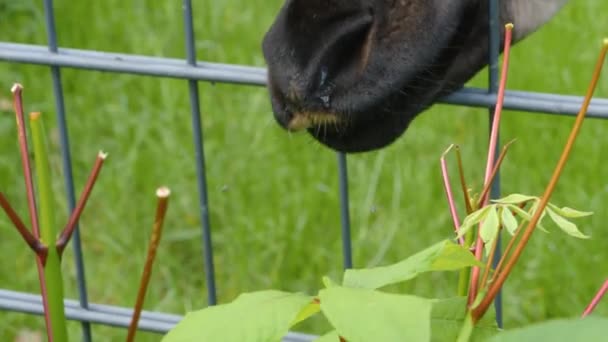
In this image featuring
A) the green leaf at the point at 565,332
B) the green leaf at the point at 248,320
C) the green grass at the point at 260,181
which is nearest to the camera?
the green leaf at the point at 565,332

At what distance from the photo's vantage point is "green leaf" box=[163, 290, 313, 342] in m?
0.83

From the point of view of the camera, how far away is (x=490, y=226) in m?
0.88

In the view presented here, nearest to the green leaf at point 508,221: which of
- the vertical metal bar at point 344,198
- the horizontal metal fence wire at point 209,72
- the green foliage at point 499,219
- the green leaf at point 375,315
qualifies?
the green foliage at point 499,219

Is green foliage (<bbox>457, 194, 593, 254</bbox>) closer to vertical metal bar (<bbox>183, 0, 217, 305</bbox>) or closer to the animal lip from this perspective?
the animal lip

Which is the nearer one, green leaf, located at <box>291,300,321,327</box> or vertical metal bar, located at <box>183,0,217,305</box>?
green leaf, located at <box>291,300,321,327</box>

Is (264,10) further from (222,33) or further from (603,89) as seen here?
(603,89)

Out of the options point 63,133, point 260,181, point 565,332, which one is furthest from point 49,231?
point 260,181

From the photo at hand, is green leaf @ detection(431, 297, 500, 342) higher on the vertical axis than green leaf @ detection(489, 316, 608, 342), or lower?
lower

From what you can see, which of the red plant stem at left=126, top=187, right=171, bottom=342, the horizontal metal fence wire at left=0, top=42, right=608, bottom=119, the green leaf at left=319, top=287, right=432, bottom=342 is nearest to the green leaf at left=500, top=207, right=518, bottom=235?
the green leaf at left=319, top=287, right=432, bottom=342

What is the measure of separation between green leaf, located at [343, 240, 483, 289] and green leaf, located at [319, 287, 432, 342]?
0.13 feet

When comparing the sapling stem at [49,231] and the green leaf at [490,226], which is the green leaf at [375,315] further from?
the sapling stem at [49,231]

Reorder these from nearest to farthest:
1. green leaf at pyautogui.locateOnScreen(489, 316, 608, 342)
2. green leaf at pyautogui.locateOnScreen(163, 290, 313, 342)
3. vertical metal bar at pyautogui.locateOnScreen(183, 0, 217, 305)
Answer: green leaf at pyautogui.locateOnScreen(489, 316, 608, 342) < green leaf at pyautogui.locateOnScreen(163, 290, 313, 342) < vertical metal bar at pyautogui.locateOnScreen(183, 0, 217, 305)

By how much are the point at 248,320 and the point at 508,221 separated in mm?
187

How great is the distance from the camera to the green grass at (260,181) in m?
2.53
